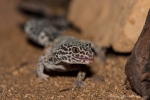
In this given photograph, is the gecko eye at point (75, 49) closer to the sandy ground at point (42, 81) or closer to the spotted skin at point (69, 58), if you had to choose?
the spotted skin at point (69, 58)

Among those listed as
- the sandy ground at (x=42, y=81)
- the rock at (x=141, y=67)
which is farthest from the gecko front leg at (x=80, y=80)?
the rock at (x=141, y=67)

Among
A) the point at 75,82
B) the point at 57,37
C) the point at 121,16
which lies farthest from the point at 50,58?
the point at 121,16

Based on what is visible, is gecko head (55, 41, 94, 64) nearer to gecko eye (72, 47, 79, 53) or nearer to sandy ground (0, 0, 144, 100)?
gecko eye (72, 47, 79, 53)

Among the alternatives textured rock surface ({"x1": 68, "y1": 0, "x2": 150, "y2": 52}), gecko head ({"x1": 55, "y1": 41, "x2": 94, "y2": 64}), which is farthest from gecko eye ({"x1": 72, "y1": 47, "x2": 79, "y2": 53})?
textured rock surface ({"x1": 68, "y1": 0, "x2": 150, "y2": 52})

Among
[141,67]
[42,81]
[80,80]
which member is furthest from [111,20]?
[141,67]

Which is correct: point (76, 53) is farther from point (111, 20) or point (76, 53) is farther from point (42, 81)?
point (111, 20)

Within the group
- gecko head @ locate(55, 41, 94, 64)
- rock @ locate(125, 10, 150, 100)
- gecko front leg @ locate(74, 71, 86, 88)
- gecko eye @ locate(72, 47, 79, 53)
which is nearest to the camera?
rock @ locate(125, 10, 150, 100)
